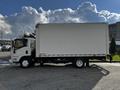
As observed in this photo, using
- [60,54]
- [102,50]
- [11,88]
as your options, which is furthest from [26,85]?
[102,50]

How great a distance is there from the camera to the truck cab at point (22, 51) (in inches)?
773

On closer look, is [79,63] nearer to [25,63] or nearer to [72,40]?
[72,40]

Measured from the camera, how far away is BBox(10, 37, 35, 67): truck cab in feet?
64.4

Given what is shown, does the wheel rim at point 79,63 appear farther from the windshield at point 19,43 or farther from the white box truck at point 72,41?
the windshield at point 19,43

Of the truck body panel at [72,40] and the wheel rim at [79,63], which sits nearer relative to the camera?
the truck body panel at [72,40]

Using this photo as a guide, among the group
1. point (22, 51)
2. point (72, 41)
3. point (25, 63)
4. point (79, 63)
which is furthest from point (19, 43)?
point (79, 63)

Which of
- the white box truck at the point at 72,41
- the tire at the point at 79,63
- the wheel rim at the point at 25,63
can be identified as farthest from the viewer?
the wheel rim at the point at 25,63

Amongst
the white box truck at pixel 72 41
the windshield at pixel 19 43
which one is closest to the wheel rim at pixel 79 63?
the white box truck at pixel 72 41

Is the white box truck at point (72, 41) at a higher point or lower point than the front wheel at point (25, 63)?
higher

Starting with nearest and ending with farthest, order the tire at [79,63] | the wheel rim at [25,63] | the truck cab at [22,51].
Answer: the tire at [79,63], the truck cab at [22,51], the wheel rim at [25,63]

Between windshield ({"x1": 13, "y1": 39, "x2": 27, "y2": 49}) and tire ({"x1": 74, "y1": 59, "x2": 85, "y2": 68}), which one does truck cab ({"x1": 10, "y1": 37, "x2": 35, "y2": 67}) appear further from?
tire ({"x1": 74, "y1": 59, "x2": 85, "y2": 68})

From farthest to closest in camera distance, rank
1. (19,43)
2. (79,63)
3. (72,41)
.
A: (19,43)
(79,63)
(72,41)

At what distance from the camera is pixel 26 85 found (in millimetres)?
11766

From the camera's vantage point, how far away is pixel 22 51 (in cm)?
1962
